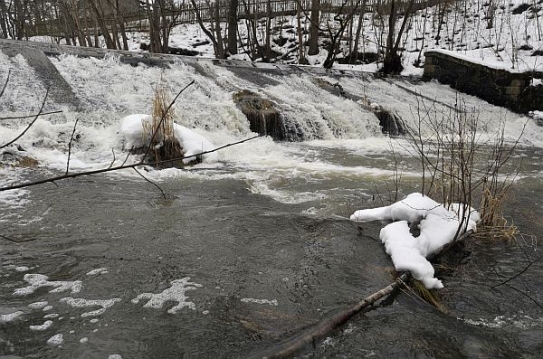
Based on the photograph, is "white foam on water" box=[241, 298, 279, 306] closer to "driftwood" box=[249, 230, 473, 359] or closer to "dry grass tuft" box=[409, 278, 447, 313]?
"driftwood" box=[249, 230, 473, 359]

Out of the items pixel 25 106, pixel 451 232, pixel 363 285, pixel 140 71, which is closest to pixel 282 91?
pixel 140 71

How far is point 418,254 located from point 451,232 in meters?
0.54

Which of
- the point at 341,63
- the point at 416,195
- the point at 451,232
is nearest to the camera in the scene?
the point at 451,232

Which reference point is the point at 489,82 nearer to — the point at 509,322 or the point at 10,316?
the point at 509,322

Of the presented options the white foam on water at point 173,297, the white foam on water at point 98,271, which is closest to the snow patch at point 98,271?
the white foam on water at point 98,271

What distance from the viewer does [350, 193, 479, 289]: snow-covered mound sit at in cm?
309

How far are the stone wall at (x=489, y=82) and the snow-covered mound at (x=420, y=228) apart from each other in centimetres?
950

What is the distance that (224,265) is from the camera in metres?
3.14

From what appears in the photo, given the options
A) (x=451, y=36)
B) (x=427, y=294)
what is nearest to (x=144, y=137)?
(x=427, y=294)

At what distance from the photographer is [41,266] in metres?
3.02

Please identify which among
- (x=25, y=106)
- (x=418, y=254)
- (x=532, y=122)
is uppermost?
(x=25, y=106)

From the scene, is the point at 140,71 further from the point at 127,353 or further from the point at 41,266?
the point at 127,353

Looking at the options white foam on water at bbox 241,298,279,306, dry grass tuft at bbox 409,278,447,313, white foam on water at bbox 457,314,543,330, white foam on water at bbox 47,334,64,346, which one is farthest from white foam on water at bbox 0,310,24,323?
white foam on water at bbox 457,314,543,330

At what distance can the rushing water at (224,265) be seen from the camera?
7.62 ft
